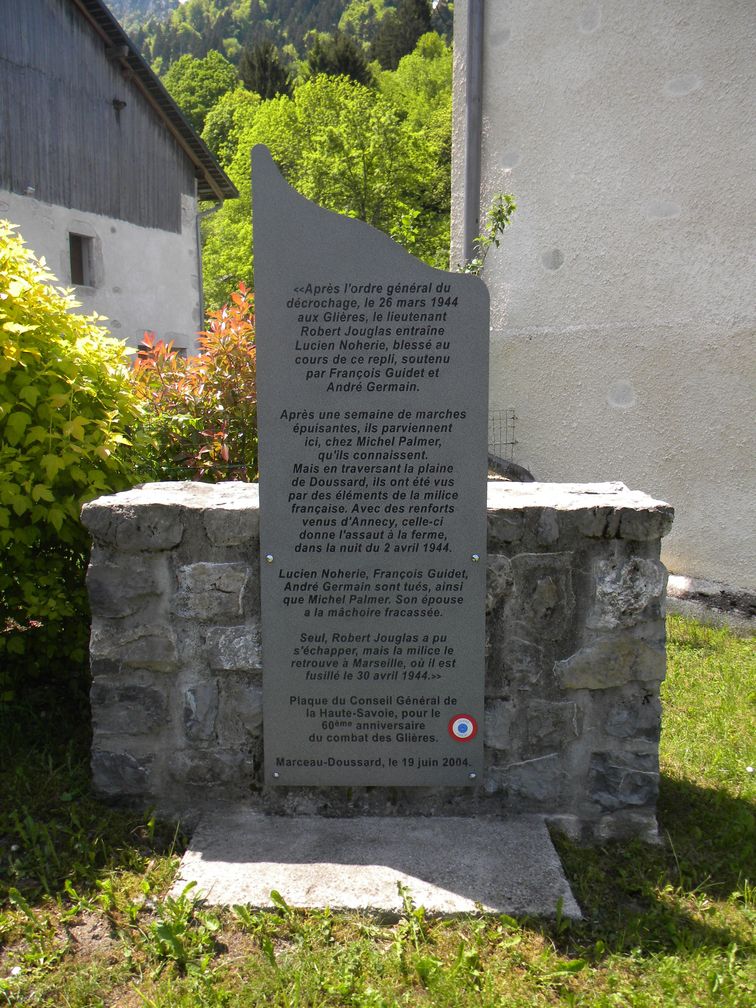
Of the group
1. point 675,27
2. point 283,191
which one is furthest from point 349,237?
point 675,27

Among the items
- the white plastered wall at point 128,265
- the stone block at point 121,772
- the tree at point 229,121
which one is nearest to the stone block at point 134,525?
the stone block at point 121,772

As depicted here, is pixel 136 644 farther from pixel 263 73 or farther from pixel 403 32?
pixel 403 32

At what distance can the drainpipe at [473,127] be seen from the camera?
6824mm

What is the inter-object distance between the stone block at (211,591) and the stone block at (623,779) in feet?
4.66

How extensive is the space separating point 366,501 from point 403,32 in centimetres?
4623

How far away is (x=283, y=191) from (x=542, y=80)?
453 cm

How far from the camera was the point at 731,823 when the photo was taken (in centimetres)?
320

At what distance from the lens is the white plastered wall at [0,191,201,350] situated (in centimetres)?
1273

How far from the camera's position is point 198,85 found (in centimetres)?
4047

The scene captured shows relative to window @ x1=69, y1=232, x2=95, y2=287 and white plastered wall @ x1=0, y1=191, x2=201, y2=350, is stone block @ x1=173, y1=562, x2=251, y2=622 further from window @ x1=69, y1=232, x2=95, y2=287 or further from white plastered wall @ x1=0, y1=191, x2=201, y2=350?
window @ x1=69, y1=232, x2=95, y2=287

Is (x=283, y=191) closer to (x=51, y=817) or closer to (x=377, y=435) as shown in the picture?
(x=377, y=435)

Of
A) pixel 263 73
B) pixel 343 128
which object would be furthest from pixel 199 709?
pixel 263 73

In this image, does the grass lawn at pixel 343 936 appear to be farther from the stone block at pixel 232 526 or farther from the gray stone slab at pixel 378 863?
the stone block at pixel 232 526

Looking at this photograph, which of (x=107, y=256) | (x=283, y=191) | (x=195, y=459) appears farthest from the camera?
(x=107, y=256)
